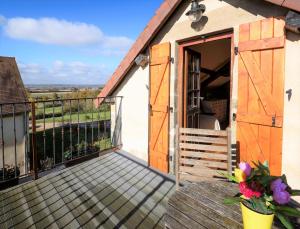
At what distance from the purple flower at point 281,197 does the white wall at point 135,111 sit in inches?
144

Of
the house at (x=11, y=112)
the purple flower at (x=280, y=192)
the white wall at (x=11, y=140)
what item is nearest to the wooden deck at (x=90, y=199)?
the purple flower at (x=280, y=192)

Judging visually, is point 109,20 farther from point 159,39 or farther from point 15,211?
point 15,211

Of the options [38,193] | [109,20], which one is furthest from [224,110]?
[109,20]

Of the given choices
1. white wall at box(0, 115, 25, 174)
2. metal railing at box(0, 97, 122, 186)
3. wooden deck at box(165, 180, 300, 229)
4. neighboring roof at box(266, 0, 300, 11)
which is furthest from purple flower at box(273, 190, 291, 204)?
white wall at box(0, 115, 25, 174)

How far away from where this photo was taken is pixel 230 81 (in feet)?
10.9

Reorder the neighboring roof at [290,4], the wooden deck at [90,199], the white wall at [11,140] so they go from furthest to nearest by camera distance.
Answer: the white wall at [11,140] → the wooden deck at [90,199] → the neighboring roof at [290,4]

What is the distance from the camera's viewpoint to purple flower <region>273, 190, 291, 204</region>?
104 cm

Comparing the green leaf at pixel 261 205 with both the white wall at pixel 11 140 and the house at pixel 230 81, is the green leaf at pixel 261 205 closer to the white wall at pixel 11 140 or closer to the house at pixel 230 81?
the house at pixel 230 81

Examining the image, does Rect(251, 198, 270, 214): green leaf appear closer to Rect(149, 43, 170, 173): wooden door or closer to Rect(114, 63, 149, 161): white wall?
Rect(149, 43, 170, 173): wooden door

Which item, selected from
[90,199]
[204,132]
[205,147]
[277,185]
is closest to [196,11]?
[204,132]

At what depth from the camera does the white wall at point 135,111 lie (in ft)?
15.4

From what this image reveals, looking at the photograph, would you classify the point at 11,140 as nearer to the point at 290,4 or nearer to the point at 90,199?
the point at 90,199

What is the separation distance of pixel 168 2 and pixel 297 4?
2.03m

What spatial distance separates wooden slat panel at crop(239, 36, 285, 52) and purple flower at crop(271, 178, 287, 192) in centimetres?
208
